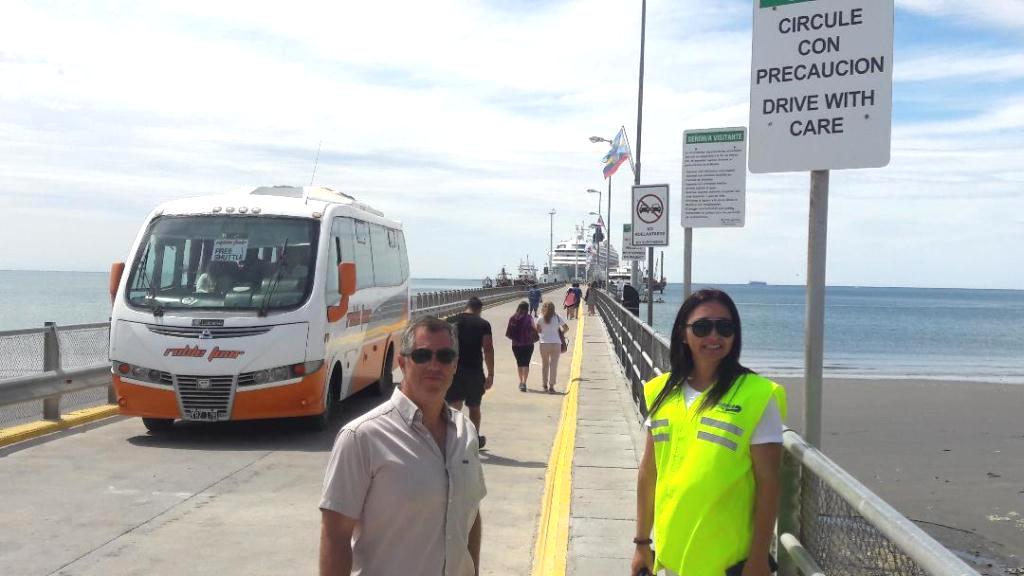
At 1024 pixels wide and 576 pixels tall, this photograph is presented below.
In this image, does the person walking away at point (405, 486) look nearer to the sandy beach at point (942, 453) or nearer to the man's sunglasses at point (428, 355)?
the man's sunglasses at point (428, 355)

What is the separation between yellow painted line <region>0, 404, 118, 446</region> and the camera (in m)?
10.3

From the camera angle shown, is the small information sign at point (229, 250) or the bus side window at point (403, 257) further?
the bus side window at point (403, 257)

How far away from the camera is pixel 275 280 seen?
11141mm

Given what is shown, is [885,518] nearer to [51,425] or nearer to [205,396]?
[205,396]

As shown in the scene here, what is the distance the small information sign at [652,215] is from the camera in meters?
14.9

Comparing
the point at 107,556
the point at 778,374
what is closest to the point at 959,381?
the point at 778,374

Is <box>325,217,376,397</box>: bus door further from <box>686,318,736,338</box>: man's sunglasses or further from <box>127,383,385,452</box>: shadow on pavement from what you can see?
<box>686,318,736,338</box>: man's sunglasses

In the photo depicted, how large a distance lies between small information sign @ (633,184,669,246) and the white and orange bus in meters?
4.92

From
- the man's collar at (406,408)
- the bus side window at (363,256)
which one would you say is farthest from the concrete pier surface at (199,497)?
the man's collar at (406,408)

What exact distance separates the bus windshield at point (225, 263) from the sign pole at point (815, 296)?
26.5ft

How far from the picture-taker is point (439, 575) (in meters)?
3.09

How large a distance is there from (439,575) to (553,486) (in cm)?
583

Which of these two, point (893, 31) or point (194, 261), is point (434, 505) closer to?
point (893, 31)

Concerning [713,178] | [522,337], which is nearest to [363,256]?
[522,337]
